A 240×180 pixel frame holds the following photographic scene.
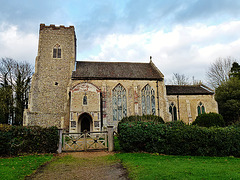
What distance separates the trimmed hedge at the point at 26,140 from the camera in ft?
35.8

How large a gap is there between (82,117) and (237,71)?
93.8 feet

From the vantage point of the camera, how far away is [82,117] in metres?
22.2

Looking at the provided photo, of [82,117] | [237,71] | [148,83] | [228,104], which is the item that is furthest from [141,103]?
[237,71]

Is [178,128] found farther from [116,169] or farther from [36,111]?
[36,111]

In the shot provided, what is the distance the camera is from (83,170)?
7.78 m

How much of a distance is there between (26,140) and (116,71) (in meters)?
17.6

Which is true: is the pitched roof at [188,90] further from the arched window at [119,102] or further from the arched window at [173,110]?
the arched window at [119,102]

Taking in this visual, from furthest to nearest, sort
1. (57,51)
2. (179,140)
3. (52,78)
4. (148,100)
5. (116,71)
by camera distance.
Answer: (116,71), (57,51), (148,100), (52,78), (179,140)

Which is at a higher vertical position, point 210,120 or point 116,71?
point 116,71

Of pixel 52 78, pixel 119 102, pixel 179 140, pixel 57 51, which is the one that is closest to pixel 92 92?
pixel 119 102

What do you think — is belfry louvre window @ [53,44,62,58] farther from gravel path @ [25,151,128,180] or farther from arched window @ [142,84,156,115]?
gravel path @ [25,151,128,180]

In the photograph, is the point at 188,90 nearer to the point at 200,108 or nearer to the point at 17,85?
the point at 200,108

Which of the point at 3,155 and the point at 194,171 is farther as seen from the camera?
the point at 3,155

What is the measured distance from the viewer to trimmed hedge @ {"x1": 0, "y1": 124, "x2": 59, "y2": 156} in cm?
1090
